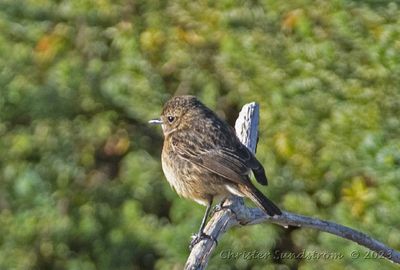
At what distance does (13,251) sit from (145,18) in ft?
7.67

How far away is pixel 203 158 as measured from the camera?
23.5 feet

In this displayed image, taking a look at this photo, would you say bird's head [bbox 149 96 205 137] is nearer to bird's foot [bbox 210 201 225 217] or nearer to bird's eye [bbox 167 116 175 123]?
bird's eye [bbox 167 116 175 123]

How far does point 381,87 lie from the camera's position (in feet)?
30.0

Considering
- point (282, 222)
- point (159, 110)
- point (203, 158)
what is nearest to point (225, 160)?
point (203, 158)

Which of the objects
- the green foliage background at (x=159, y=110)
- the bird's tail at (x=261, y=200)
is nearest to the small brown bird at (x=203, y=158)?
the bird's tail at (x=261, y=200)

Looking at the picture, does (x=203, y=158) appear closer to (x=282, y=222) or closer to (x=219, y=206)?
(x=219, y=206)

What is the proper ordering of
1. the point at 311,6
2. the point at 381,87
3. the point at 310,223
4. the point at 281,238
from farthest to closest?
the point at 311,6
the point at 381,87
the point at 281,238
the point at 310,223

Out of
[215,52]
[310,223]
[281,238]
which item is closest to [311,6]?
[215,52]

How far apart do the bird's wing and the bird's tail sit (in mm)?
59

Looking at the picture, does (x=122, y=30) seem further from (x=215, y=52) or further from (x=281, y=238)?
(x=281, y=238)

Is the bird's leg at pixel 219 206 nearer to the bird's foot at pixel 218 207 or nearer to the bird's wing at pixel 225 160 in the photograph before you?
the bird's foot at pixel 218 207

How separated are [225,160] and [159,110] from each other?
7.00 ft

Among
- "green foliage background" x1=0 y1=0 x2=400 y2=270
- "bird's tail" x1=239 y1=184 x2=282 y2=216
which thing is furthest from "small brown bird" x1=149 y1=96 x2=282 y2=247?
"green foliage background" x1=0 y1=0 x2=400 y2=270

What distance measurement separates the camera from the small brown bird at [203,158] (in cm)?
686
